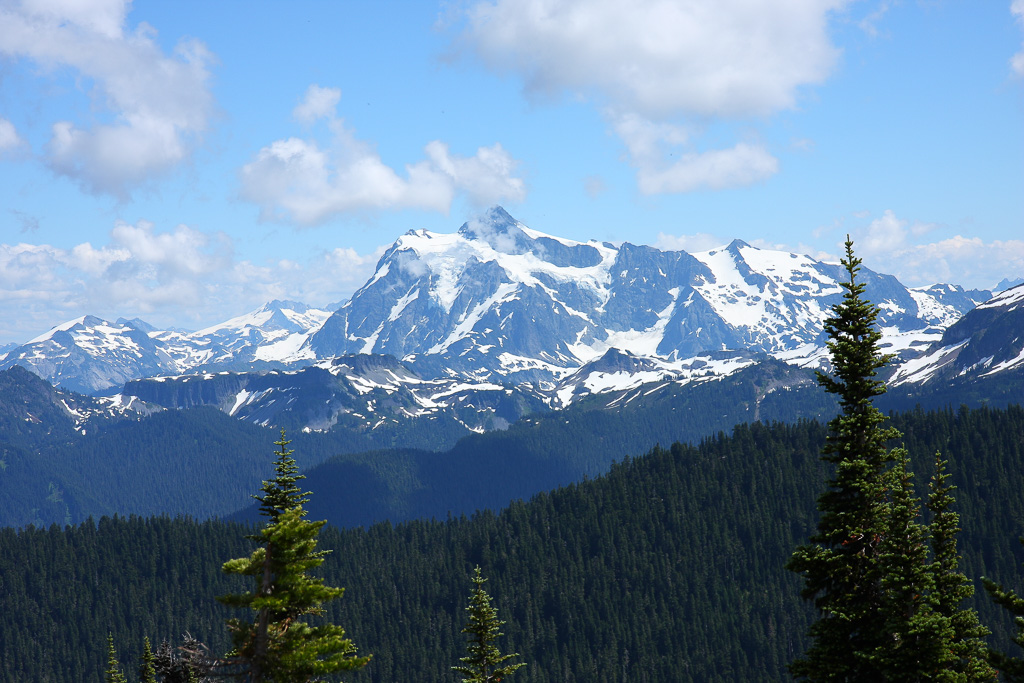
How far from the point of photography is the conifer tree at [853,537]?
30719mm

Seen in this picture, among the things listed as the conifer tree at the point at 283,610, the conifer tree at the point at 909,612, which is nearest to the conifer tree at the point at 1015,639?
the conifer tree at the point at 909,612

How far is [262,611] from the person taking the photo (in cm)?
2758

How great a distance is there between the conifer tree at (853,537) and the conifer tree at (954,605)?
6.91ft

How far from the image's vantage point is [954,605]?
3133 cm

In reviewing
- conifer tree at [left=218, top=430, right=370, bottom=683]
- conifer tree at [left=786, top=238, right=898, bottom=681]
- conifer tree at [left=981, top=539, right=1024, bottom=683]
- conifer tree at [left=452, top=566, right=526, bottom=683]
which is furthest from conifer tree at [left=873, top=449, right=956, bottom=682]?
conifer tree at [left=452, top=566, right=526, bottom=683]

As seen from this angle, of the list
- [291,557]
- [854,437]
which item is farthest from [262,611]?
[854,437]

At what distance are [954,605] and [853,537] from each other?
4509mm

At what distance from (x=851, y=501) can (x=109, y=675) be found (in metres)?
65.4

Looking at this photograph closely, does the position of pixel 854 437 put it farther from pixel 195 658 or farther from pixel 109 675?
pixel 109 675

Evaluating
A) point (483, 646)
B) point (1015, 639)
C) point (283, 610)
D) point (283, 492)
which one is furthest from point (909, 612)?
point (483, 646)

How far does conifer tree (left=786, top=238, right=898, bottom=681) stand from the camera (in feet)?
101

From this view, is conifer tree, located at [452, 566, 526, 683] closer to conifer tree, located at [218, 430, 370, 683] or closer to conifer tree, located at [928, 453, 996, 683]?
conifer tree, located at [218, 430, 370, 683]

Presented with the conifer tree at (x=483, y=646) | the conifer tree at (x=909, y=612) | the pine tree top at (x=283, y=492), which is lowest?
the conifer tree at (x=483, y=646)

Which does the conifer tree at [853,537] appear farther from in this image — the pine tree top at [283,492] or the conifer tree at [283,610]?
the pine tree top at [283,492]
